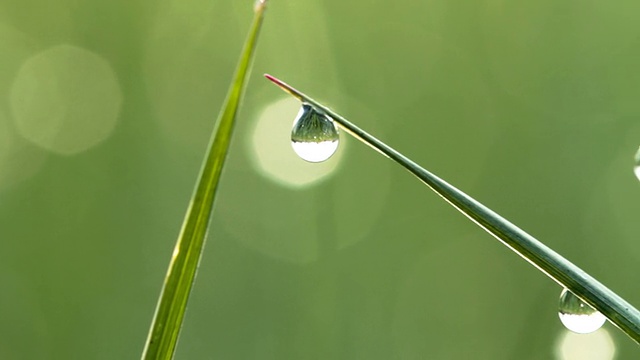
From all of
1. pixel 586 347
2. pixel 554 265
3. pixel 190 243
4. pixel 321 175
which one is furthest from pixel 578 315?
pixel 321 175

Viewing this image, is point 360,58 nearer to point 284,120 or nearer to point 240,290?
point 284,120


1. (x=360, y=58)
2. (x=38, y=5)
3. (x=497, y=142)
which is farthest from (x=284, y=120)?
(x=38, y=5)

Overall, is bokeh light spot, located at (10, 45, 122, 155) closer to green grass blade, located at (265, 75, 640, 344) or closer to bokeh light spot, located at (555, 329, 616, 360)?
bokeh light spot, located at (555, 329, 616, 360)

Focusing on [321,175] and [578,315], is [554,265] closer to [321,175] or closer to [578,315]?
[578,315]

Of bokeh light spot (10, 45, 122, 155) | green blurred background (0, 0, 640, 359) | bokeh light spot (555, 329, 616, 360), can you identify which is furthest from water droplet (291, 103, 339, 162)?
bokeh light spot (10, 45, 122, 155)

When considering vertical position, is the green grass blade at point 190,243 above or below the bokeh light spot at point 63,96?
below

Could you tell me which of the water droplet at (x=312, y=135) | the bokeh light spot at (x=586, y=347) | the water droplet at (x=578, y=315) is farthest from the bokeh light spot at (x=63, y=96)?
the water droplet at (x=578, y=315)

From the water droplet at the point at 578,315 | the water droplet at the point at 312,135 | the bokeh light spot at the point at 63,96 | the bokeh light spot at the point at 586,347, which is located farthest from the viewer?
the bokeh light spot at the point at 63,96

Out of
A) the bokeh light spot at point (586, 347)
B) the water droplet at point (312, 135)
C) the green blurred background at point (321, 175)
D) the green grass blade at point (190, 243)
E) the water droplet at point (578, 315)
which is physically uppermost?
the green blurred background at point (321, 175)

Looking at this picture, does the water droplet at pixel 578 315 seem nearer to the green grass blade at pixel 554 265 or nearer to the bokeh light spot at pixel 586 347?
the green grass blade at pixel 554 265
